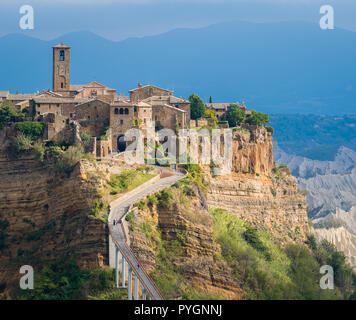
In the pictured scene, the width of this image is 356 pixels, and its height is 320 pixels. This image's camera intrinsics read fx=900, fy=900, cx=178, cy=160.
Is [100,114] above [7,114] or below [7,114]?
above

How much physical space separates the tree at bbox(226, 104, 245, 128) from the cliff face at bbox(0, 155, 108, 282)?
72.6 ft

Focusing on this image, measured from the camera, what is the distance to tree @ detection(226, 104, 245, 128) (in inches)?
3073

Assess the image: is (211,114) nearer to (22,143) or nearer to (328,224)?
(22,143)

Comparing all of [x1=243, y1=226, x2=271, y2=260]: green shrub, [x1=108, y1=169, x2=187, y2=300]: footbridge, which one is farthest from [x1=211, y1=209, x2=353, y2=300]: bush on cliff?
[x1=108, y1=169, x2=187, y2=300]: footbridge

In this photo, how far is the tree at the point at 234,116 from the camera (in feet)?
256

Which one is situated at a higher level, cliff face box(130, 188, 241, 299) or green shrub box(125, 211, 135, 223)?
green shrub box(125, 211, 135, 223)

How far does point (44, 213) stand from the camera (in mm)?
59594

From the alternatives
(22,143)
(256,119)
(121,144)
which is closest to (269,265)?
(121,144)

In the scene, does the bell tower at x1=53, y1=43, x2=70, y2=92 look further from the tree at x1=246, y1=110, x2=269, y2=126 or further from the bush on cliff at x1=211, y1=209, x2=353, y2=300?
the bush on cliff at x1=211, y1=209, x2=353, y2=300

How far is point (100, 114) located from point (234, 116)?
16.1 metres

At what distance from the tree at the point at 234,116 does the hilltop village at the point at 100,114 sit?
4.74m

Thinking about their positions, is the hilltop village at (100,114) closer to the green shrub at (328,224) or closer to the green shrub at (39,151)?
the green shrub at (39,151)

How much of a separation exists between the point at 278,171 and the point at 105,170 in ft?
89.8
